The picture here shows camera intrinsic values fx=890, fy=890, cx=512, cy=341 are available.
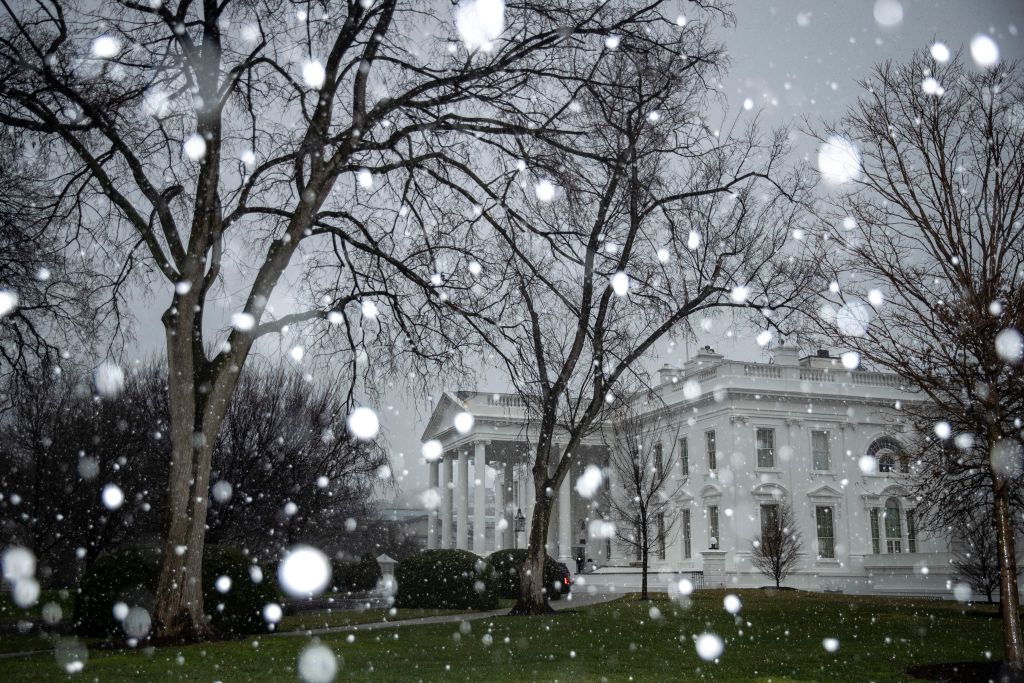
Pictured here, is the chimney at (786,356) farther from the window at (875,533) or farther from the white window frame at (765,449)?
the window at (875,533)

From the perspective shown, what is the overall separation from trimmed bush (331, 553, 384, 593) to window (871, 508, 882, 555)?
2706 cm

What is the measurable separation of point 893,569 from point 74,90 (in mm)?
35897

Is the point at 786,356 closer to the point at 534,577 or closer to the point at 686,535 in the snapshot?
the point at 686,535

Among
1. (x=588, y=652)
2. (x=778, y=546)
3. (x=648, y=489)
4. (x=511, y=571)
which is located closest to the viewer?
(x=588, y=652)

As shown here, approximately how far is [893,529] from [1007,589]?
1545 inches

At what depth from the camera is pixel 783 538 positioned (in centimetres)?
3494

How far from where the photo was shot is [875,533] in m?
44.9

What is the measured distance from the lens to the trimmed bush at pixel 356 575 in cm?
5188

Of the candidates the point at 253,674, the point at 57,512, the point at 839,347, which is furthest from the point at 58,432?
the point at 839,347

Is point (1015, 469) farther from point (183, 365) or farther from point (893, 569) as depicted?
point (893, 569)

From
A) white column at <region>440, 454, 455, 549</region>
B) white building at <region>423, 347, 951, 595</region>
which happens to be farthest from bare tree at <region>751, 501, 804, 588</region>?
white column at <region>440, 454, 455, 549</region>

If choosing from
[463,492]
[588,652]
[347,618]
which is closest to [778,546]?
[347,618]

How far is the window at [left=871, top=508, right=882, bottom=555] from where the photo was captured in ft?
146

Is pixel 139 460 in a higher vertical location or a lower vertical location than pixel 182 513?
higher
